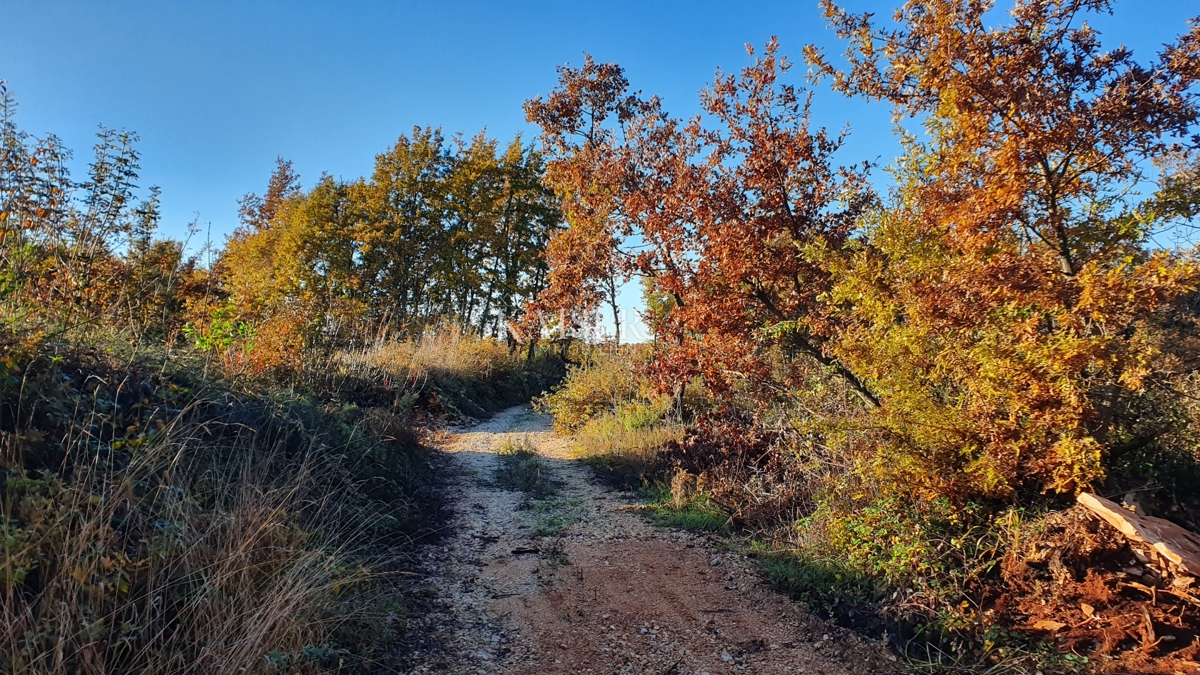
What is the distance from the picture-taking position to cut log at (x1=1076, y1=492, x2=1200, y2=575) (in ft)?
11.6

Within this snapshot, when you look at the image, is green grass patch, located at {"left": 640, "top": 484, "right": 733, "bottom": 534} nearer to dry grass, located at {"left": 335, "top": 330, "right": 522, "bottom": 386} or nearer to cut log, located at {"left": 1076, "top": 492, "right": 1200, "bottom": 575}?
cut log, located at {"left": 1076, "top": 492, "right": 1200, "bottom": 575}

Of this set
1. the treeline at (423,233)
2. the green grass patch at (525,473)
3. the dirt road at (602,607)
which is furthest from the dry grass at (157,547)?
the treeline at (423,233)

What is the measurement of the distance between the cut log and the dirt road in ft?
5.24

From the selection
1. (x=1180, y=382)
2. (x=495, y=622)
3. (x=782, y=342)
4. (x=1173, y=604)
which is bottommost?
(x=495, y=622)

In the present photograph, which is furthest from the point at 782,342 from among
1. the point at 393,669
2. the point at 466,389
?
the point at 466,389

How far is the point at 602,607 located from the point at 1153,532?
11.1 ft

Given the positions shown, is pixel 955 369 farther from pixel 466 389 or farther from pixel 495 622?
pixel 466 389

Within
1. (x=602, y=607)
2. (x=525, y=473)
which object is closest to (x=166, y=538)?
(x=602, y=607)

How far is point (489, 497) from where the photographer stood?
742 cm

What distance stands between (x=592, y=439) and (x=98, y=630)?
312 inches

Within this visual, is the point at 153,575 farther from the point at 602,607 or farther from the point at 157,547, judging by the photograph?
the point at 602,607

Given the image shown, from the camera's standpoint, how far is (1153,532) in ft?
12.1

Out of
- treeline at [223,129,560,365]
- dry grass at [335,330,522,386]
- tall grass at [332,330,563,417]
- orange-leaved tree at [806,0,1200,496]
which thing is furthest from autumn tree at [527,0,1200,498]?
treeline at [223,129,560,365]

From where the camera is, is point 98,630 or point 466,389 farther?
point 466,389
